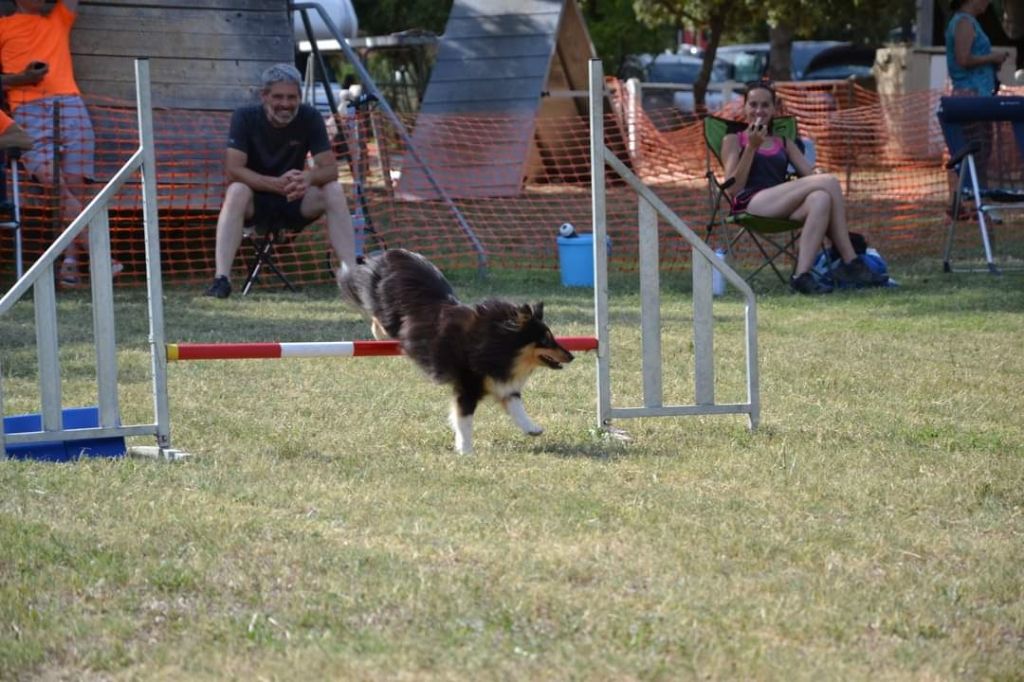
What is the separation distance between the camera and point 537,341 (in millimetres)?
4953

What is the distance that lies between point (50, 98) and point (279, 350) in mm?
5552

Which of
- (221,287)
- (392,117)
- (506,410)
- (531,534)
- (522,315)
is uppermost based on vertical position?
(392,117)

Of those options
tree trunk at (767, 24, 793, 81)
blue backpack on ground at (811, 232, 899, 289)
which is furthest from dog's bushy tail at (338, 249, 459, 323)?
tree trunk at (767, 24, 793, 81)

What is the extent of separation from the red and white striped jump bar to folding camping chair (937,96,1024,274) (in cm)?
581

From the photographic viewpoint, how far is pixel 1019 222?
13.5m

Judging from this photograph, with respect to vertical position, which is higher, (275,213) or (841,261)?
(275,213)

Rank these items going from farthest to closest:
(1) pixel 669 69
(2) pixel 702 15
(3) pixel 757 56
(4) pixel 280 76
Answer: (3) pixel 757 56 → (1) pixel 669 69 → (2) pixel 702 15 → (4) pixel 280 76

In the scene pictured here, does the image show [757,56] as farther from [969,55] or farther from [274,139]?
[274,139]

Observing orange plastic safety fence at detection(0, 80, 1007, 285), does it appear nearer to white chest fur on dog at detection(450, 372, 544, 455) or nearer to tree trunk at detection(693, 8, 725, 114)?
white chest fur on dog at detection(450, 372, 544, 455)

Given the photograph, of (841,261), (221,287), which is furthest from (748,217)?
(221,287)

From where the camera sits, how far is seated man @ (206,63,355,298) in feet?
29.2

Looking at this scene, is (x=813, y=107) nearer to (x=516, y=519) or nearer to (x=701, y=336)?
(x=701, y=336)

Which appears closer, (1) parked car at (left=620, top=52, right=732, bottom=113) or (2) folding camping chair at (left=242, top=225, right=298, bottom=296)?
(2) folding camping chair at (left=242, top=225, right=298, bottom=296)

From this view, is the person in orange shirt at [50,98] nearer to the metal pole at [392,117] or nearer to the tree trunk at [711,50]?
the metal pole at [392,117]
